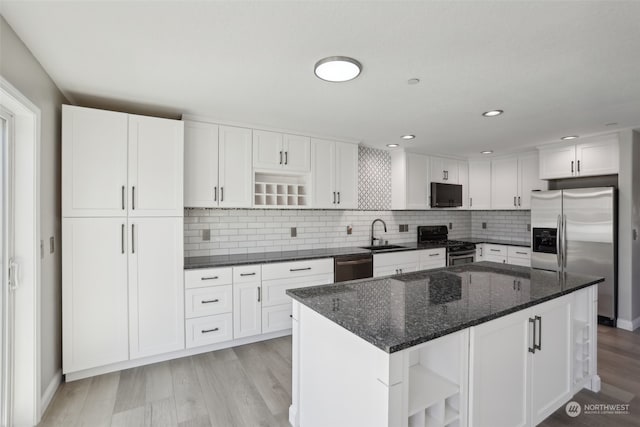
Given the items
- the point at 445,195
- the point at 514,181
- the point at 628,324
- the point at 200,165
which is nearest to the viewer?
the point at 200,165

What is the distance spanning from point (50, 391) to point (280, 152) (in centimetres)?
278

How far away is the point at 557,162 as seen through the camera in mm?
4113

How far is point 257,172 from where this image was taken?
3424 millimetres

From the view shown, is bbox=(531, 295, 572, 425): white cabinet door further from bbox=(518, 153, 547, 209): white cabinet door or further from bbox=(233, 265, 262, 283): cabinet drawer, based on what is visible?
bbox=(518, 153, 547, 209): white cabinet door

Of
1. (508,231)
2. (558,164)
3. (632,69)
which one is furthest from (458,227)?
(632,69)

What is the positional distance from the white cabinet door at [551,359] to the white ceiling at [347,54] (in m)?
1.50

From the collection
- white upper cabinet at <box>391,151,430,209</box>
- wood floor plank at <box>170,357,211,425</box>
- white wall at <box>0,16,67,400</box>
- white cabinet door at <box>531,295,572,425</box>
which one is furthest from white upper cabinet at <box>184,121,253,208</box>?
white cabinet door at <box>531,295,572,425</box>

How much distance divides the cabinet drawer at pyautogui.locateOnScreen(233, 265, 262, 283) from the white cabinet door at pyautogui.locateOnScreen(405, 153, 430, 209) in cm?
249

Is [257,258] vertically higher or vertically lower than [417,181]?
lower

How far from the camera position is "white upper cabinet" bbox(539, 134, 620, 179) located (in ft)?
11.9

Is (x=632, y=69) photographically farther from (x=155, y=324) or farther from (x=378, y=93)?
(x=155, y=324)

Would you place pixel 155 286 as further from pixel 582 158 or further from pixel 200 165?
pixel 582 158

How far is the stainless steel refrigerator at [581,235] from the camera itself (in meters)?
3.54

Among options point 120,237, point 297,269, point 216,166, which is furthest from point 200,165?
point 297,269
